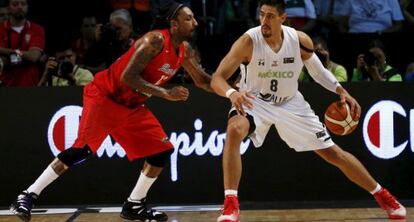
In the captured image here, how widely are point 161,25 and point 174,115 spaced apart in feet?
5.00

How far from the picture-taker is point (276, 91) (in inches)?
267

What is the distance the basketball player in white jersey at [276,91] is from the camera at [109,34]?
2.40m

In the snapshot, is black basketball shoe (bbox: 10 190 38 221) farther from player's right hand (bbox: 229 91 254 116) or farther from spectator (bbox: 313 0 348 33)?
spectator (bbox: 313 0 348 33)

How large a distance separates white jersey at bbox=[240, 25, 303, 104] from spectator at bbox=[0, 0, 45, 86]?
3245mm

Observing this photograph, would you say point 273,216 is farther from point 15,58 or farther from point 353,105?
point 15,58

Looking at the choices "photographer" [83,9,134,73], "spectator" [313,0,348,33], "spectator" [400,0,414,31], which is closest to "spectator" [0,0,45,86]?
"photographer" [83,9,134,73]

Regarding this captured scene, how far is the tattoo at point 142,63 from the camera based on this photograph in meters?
6.59

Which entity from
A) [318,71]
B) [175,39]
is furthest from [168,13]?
[318,71]

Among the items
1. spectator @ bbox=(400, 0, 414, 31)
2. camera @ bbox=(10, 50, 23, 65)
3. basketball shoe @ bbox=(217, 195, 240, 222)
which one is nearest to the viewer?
basketball shoe @ bbox=(217, 195, 240, 222)

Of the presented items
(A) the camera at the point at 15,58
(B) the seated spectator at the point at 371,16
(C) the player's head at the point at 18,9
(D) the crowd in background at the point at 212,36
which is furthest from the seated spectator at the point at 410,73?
(C) the player's head at the point at 18,9

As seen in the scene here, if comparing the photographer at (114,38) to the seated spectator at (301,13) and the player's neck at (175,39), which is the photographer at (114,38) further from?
the player's neck at (175,39)

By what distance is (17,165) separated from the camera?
8.41 metres

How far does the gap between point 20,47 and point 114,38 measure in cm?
113

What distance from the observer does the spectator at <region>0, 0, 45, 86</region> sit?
9.20m
